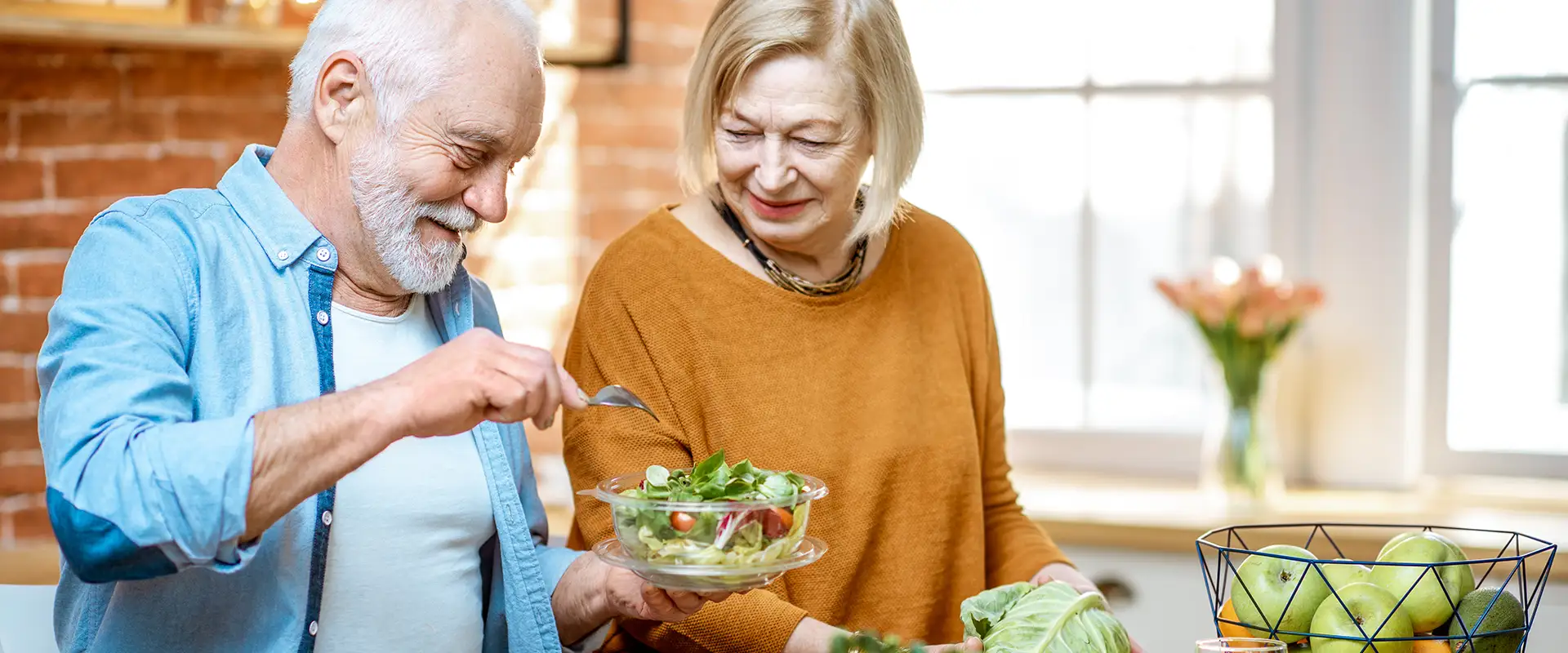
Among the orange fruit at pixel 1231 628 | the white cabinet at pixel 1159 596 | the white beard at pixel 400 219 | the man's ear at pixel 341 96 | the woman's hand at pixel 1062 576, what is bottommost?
the white cabinet at pixel 1159 596

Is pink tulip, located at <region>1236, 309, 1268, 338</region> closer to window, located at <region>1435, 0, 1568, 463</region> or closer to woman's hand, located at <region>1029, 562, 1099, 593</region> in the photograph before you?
window, located at <region>1435, 0, 1568, 463</region>

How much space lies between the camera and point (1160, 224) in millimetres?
3051

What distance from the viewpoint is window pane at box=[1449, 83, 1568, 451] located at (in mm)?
2848

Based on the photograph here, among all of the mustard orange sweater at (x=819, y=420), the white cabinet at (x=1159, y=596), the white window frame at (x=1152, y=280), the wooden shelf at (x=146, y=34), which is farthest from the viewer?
the white window frame at (x=1152, y=280)

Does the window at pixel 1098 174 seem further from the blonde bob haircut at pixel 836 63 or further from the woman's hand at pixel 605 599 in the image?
the woman's hand at pixel 605 599

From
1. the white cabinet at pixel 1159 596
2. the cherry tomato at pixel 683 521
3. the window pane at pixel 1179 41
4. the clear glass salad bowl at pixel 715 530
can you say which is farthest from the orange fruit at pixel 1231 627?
the window pane at pixel 1179 41

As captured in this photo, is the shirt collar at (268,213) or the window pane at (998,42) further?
the window pane at (998,42)

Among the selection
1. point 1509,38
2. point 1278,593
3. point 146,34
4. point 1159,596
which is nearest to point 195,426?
point 1278,593

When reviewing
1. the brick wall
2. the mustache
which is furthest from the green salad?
the brick wall

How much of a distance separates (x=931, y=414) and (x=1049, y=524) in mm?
1001

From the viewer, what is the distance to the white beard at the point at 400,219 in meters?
1.36

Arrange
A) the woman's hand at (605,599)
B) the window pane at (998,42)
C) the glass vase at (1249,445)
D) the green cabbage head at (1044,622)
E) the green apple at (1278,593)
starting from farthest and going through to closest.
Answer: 1. the window pane at (998,42)
2. the glass vase at (1249,445)
3. the woman's hand at (605,599)
4. the green cabbage head at (1044,622)
5. the green apple at (1278,593)

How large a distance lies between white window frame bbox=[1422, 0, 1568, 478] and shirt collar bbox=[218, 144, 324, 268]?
2.33 m

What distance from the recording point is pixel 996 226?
3178mm
